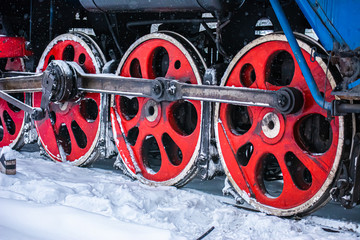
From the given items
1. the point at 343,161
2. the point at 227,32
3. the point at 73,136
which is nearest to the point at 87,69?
the point at 73,136

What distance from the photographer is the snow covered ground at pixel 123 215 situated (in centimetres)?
246

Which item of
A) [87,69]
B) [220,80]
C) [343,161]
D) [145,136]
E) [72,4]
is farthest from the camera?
[72,4]

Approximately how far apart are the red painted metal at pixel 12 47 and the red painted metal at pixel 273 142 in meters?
2.26

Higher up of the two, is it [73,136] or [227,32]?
[227,32]

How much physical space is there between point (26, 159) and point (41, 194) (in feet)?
4.59

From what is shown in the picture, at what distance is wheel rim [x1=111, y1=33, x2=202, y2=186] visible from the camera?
3.53m

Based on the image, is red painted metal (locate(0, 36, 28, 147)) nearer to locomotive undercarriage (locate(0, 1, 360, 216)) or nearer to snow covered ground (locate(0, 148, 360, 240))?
locomotive undercarriage (locate(0, 1, 360, 216))

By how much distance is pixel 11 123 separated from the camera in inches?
207

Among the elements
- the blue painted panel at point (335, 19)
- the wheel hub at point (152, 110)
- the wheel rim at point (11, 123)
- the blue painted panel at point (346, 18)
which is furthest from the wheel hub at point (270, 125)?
the wheel rim at point (11, 123)

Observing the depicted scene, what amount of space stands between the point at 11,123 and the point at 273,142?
125 inches

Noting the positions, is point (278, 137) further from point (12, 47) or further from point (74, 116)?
point (12, 47)

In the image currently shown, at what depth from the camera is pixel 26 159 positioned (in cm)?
442

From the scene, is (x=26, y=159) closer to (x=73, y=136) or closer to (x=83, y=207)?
(x=73, y=136)

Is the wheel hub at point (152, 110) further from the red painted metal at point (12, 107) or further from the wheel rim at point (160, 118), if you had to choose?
the red painted metal at point (12, 107)
